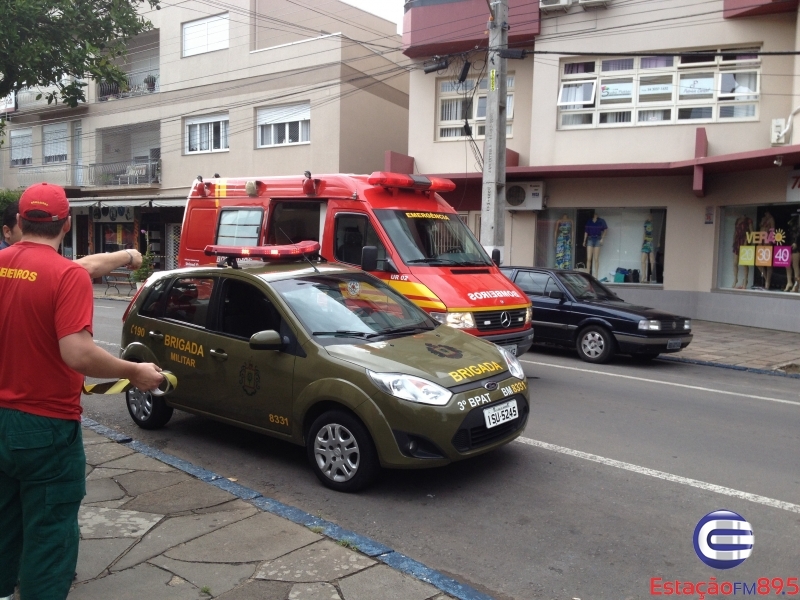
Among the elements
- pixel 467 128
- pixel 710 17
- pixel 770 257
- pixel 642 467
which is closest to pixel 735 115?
pixel 710 17

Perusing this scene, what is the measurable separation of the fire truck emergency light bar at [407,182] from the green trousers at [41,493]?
661cm

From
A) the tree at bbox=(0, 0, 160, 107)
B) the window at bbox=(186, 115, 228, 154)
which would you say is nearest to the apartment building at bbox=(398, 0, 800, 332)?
the window at bbox=(186, 115, 228, 154)

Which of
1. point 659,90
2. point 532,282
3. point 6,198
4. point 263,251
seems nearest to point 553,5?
point 659,90

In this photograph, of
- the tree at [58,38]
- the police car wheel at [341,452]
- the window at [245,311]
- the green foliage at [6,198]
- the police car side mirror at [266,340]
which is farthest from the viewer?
the green foliage at [6,198]

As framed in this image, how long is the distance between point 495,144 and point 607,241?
591 cm

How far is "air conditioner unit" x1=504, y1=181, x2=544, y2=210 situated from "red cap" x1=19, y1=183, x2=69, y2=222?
16.7 metres

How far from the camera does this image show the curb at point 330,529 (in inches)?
150

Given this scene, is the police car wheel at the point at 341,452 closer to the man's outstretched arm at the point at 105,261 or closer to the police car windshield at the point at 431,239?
the man's outstretched arm at the point at 105,261

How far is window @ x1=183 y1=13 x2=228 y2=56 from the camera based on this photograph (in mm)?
25266

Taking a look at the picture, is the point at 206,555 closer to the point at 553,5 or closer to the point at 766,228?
the point at 766,228

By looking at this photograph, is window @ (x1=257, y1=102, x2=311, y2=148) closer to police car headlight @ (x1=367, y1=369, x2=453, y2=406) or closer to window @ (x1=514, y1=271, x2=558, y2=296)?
window @ (x1=514, y1=271, x2=558, y2=296)

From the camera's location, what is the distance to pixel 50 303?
115 inches

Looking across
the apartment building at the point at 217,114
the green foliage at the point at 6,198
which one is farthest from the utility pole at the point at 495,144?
the green foliage at the point at 6,198

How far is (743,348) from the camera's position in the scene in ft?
44.4
